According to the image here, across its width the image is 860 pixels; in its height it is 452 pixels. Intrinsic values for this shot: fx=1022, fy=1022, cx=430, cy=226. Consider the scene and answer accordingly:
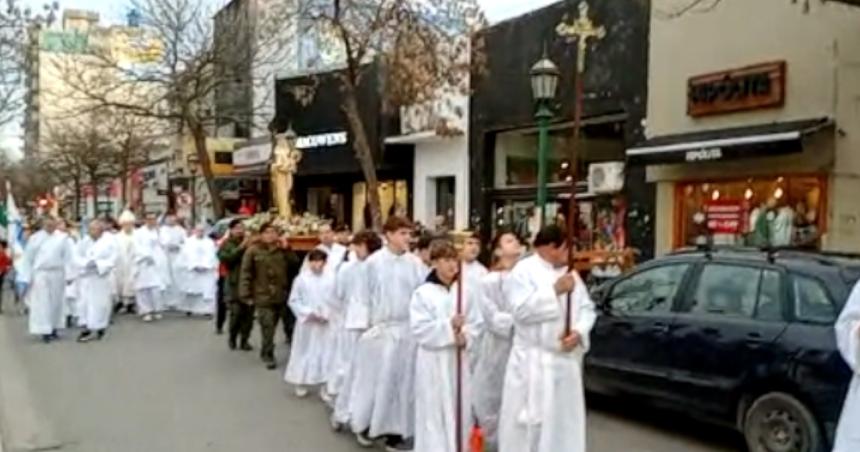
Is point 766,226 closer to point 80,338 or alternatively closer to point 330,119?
point 80,338

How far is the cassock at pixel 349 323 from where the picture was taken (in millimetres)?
8133

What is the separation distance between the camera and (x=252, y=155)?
2983cm

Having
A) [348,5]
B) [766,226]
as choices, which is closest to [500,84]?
[348,5]

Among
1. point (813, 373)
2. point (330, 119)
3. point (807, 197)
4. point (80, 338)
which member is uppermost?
point (330, 119)

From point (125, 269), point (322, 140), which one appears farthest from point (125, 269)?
point (322, 140)

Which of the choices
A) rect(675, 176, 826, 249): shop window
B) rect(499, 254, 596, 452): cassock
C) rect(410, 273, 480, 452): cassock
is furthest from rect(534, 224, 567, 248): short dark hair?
rect(675, 176, 826, 249): shop window

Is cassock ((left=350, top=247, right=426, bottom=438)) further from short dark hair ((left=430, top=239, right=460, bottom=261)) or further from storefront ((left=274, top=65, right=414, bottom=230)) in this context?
storefront ((left=274, top=65, right=414, bottom=230))

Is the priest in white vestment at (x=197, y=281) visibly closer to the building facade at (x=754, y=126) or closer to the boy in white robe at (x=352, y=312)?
the building facade at (x=754, y=126)

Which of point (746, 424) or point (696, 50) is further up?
point (696, 50)

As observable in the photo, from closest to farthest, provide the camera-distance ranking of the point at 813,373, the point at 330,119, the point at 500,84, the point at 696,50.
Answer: the point at 813,373 < the point at 696,50 < the point at 500,84 < the point at 330,119

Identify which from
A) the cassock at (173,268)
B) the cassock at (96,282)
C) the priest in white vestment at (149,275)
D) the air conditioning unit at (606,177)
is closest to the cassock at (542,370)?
the cassock at (96,282)

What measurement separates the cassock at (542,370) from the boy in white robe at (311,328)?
3753mm

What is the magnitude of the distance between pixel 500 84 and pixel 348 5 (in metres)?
3.52

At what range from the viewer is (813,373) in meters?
6.86
